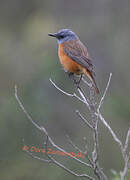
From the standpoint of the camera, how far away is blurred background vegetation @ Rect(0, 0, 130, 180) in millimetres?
9664

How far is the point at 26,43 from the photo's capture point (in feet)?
39.6

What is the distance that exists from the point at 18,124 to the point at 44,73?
5.20 feet

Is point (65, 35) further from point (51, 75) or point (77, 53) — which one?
point (51, 75)

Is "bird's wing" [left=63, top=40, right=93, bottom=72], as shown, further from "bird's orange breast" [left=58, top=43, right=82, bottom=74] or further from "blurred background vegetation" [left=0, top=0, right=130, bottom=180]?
"blurred background vegetation" [left=0, top=0, right=130, bottom=180]

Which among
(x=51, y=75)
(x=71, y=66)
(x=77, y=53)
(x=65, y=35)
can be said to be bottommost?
(x=51, y=75)

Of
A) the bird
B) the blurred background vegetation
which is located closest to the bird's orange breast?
the bird

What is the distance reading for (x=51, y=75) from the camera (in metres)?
10.3

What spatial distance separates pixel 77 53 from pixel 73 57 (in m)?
0.12

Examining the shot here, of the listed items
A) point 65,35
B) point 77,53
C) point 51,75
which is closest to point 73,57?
point 77,53

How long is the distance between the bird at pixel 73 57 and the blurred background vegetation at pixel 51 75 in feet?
10.5

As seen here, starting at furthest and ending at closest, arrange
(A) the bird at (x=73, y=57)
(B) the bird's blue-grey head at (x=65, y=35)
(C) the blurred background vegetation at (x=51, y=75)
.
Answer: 1. (C) the blurred background vegetation at (x=51, y=75)
2. (B) the bird's blue-grey head at (x=65, y=35)
3. (A) the bird at (x=73, y=57)

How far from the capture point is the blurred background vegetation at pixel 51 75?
31.7ft

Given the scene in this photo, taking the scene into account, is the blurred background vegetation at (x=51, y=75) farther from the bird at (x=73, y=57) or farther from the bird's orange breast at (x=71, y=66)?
the bird's orange breast at (x=71, y=66)

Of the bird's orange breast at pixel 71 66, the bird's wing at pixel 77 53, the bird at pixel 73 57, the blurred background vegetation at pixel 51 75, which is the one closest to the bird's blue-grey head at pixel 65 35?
the bird at pixel 73 57
